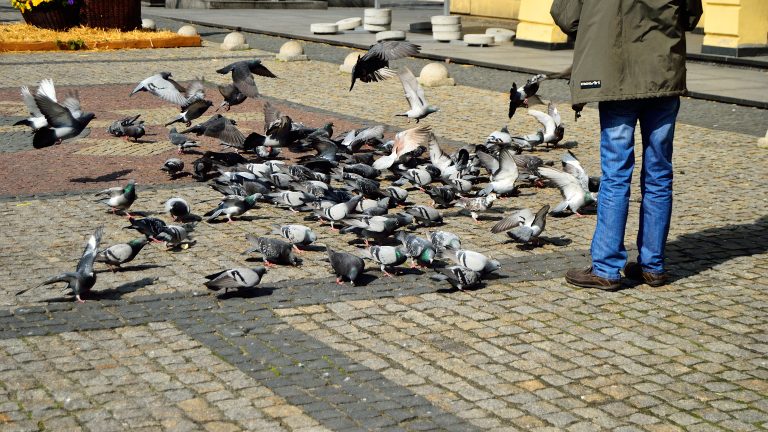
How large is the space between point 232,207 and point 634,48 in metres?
3.60

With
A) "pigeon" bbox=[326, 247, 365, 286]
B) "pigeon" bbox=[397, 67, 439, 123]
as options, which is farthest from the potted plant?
"pigeon" bbox=[326, 247, 365, 286]

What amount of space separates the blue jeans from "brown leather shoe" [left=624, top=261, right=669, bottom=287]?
33 millimetres

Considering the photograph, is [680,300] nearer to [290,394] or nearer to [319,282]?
[319,282]

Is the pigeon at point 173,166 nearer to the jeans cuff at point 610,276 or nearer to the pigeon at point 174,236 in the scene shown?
the pigeon at point 174,236

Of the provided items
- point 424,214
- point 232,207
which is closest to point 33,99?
point 232,207

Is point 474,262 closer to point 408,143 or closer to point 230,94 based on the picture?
point 408,143

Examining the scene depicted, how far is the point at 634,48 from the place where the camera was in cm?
682

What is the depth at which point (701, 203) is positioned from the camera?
972 cm

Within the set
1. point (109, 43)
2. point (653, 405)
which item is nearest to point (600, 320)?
point (653, 405)

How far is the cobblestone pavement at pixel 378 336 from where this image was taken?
17.3 ft

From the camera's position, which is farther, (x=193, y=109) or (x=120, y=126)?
(x=120, y=126)

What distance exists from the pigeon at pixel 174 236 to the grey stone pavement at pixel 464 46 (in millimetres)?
9757

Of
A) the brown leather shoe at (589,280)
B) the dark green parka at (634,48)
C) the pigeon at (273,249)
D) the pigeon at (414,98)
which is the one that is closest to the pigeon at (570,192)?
the brown leather shoe at (589,280)

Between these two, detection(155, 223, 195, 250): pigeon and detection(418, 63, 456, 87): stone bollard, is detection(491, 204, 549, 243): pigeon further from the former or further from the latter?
detection(418, 63, 456, 87): stone bollard
